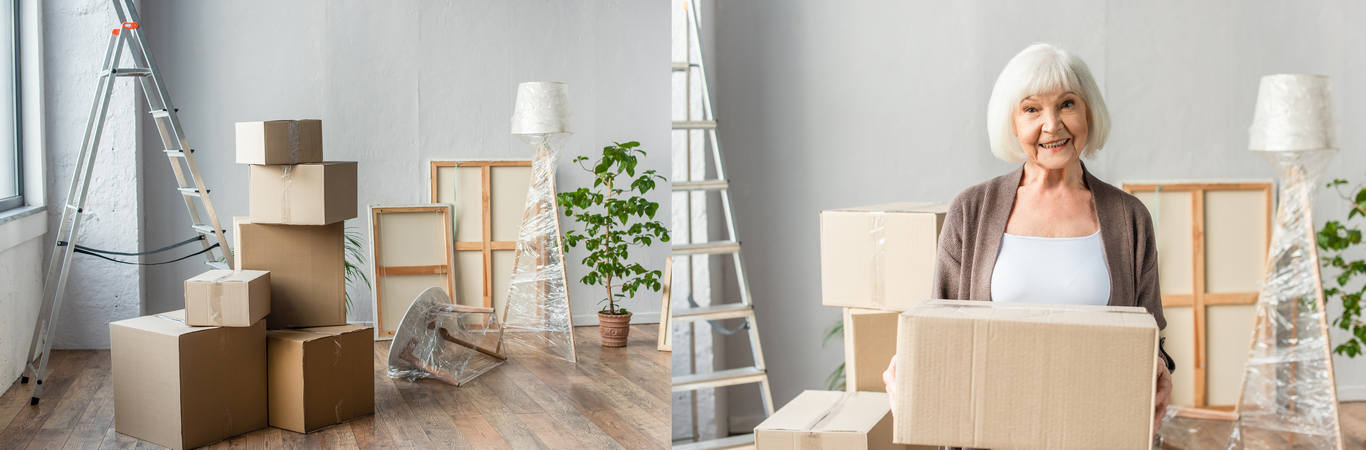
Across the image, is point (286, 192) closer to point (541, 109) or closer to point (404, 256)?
point (404, 256)

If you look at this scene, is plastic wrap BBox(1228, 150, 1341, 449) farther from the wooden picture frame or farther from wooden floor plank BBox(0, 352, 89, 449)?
wooden floor plank BBox(0, 352, 89, 449)

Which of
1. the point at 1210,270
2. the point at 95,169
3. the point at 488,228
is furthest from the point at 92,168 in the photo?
the point at 1210,270

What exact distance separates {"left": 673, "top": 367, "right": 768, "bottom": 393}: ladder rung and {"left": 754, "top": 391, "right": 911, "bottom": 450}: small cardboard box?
255mm

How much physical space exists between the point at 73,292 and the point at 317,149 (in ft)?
4.49

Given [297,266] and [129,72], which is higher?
[129,72]

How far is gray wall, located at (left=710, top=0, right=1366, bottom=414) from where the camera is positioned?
252 centimetres

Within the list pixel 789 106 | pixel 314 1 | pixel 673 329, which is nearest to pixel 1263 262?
pixel 789 106

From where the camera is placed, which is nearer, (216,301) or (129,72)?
(216,301)

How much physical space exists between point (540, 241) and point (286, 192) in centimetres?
156

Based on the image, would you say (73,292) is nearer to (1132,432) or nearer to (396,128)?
(396,128)

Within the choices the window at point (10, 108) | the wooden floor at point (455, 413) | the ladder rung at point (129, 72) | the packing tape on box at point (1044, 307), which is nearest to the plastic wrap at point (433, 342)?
the wooden floor at point (455, 413)

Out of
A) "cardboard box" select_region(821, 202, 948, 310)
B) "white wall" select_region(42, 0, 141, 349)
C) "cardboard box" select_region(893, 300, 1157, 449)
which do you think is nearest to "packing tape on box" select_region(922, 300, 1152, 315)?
"cardboard box" select_region(893, 300, 1157, 449)

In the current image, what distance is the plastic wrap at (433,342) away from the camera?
156 inches

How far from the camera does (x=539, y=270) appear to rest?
4711 millimetres
